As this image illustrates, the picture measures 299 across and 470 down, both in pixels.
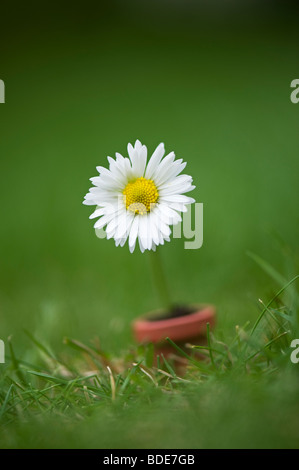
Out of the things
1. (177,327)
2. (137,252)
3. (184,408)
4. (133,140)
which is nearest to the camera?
(184,408)

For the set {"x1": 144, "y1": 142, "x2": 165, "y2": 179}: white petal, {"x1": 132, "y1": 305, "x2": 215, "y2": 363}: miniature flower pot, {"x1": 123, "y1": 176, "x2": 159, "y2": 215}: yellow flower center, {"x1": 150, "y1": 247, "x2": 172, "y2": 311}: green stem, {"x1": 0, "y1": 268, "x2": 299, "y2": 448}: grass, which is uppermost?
{"x1": 144, "y1": 142, "x2": 165, "y2": 179}: white petal

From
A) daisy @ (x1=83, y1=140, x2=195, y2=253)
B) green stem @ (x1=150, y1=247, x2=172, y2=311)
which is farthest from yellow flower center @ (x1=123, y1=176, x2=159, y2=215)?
green stem @ (x1=150, y1=247, x2=172, y2=311)

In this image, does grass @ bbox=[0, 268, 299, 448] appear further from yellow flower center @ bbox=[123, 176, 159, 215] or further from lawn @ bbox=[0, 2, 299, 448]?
yellow flower center @ bbox=[123, 176, 159, 215]

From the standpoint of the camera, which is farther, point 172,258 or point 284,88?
point 284,88

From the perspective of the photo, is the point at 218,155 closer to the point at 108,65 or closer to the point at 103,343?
the point at 103,343

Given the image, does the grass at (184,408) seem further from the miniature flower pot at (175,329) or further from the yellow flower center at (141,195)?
the yellow flower center at (141,195)

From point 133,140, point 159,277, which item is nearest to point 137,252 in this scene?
point 159,277

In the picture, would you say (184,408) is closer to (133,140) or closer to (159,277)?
(159,277)
